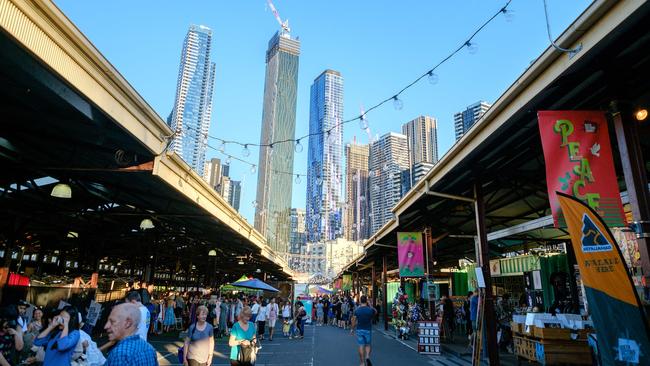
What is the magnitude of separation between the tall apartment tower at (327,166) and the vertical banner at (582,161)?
237 feet

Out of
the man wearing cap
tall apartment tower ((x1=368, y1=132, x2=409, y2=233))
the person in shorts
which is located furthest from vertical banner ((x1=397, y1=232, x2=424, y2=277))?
tall apartment tower ((x1=368, y1=132, x2=409, y2=233))

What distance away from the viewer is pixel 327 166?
12825 cm

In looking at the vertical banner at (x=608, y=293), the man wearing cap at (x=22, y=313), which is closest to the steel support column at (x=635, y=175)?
the vertical banner at (x=608, y=293)

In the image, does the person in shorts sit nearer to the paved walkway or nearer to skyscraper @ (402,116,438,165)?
the paved walkway

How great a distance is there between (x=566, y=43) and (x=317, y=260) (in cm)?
14163

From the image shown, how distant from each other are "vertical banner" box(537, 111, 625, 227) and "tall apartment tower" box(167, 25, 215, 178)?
7.19 metres

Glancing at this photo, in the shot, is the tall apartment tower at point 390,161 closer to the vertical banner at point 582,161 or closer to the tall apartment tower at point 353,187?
the vertical banner at point 582,161

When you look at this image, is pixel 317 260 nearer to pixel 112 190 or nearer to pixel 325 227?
pixel 325 227

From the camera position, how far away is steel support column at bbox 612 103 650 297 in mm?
5384

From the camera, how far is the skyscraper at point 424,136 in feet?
209

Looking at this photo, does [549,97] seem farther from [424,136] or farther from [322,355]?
[424,136]

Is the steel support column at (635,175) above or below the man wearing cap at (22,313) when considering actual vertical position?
above

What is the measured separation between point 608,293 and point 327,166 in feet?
406

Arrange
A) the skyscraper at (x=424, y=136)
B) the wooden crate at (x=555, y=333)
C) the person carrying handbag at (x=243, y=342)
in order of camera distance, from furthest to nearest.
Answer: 1. the skyscraper at (x=424, y=136)
2. the wooden crate at (x=555, y=333)
3. the person carrying handbag at (x=243, y=342)
